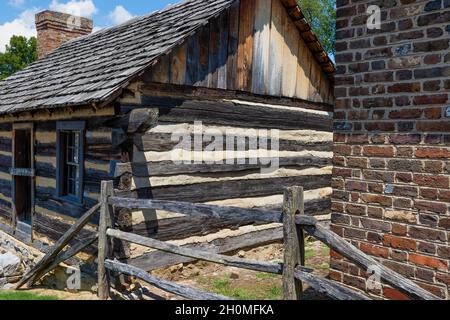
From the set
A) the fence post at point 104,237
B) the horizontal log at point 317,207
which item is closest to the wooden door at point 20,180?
the fence post at point 104,237

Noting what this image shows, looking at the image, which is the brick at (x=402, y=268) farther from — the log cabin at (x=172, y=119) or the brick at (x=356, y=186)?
the log cabin at (x=172, y=119)

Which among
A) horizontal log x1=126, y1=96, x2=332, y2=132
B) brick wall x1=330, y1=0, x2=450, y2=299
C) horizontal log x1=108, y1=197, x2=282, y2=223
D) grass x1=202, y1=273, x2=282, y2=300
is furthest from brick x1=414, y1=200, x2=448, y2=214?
horizontal log x1=126, y1=96, x2=332, y2=132

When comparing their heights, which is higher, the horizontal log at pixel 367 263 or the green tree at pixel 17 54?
the green tree at pixel 17 54

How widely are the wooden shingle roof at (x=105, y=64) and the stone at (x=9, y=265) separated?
2584mm

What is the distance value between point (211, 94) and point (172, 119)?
0.88m

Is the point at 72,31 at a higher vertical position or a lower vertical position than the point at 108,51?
higher

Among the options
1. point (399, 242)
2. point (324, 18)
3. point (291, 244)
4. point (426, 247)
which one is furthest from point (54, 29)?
point (324, 18)

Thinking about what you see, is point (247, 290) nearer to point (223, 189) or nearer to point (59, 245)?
point (223, 189)

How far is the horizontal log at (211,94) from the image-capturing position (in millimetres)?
6453

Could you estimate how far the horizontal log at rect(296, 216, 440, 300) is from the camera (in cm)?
295

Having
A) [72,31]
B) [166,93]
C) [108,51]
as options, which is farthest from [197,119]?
[72,31]

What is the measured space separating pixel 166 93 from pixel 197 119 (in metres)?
0.68

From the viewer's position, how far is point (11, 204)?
920 centimetres
